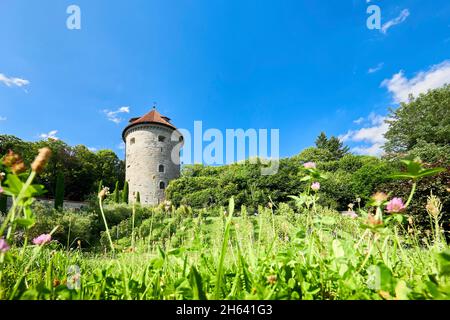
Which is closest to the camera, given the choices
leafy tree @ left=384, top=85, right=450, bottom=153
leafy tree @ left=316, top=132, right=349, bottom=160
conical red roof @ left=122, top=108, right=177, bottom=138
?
leafy tree @ left=384, top=85, right=450, bottom=153

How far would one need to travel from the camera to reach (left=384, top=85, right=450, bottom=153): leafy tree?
1895 centimetres

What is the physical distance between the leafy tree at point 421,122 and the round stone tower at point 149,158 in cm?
1956

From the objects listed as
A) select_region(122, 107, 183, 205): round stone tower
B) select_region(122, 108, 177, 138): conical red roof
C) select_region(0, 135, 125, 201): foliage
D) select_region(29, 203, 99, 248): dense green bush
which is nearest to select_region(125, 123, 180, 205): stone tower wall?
select_region(122, 107, 183, 205): round stone tower

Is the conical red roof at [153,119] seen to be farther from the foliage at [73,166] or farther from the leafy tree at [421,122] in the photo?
the leafy tree at [421,122]

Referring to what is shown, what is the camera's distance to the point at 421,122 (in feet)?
66.2

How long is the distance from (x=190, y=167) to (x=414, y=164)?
35.6 m

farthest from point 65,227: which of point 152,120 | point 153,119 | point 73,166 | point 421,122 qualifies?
point 421,122

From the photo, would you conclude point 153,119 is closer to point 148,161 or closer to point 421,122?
point 148,161

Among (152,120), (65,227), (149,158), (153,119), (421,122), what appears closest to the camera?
(65,227)

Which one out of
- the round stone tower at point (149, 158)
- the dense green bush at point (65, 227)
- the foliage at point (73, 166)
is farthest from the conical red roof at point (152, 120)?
the dense green bush at point (65, 227)

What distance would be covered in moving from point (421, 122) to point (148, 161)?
23406 mm

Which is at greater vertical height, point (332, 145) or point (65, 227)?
point (332, 145)

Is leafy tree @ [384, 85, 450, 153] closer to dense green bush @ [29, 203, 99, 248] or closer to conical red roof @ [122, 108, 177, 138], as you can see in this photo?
conical red roof @ [122, 108, 177, 138]

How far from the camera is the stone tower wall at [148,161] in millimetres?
20922
